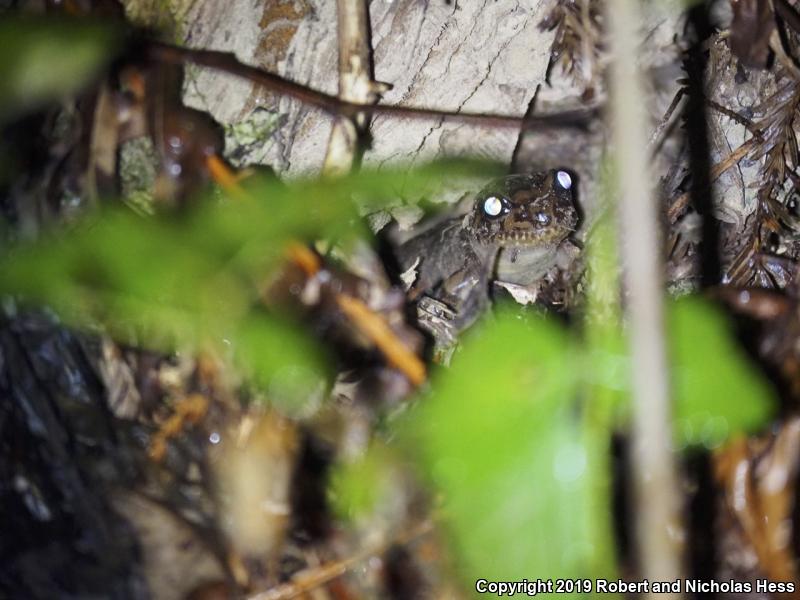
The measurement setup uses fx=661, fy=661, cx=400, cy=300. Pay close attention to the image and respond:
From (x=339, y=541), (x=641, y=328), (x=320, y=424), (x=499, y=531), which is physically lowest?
(x=339, y=541)

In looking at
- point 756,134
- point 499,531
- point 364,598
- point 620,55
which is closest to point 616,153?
point 620,55

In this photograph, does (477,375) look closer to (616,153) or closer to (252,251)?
(616,153)

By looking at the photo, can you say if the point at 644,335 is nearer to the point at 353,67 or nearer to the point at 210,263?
the point at 210,263

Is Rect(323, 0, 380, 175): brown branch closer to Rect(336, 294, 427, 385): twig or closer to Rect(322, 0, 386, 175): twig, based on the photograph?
Rect(322, 0, 386, 175): twig

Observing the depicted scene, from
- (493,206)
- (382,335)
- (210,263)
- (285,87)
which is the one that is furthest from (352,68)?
(493,206)

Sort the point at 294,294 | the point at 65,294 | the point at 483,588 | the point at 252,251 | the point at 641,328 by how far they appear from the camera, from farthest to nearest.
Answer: the point at 294,294, the point at 252,251, the point at 65,294, the point at 483,588, the point at 641,328

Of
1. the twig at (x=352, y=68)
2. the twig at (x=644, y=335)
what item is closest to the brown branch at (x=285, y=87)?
the twig at (x=352, y=68)

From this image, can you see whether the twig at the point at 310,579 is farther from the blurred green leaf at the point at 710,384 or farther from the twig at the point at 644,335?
the twig at the point at 644,335

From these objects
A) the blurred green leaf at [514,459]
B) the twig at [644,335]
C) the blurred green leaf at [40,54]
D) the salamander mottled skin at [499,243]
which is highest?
the blurred green leaf at [40,54]
